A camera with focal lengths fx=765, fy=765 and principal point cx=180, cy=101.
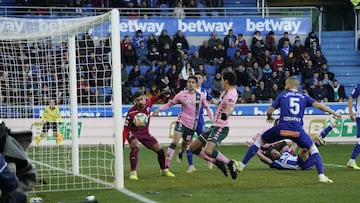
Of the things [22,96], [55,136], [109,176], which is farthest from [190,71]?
[109,176]

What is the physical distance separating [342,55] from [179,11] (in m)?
8.16

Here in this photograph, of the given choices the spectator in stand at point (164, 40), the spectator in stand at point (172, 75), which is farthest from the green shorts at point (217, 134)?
the spectator in stand at point (164, 40)

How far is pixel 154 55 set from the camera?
104 feet

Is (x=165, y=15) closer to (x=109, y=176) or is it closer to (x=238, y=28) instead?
(x=238, y=28)

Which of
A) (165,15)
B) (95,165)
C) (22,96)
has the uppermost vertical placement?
(165,15)

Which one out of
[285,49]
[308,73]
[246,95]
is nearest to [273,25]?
[285,49]

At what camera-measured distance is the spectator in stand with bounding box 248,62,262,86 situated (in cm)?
3117

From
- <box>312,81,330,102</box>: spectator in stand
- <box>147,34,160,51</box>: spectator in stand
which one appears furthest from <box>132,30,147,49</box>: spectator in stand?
<box>312,81,330,102</box>: spectator in stand

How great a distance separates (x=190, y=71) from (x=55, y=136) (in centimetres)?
941

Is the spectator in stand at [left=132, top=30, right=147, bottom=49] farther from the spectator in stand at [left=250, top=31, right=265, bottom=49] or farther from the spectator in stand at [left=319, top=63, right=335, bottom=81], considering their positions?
the spectator in stand at [left=319, top=63, right=335, bottom=81]

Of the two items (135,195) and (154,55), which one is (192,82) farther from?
(154,55)

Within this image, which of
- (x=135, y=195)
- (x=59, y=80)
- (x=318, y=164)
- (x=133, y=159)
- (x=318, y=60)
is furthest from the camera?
(x=318, y=60)

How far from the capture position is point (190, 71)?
29953mm

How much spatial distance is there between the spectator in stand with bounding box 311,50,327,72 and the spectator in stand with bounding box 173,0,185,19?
6091 mm
